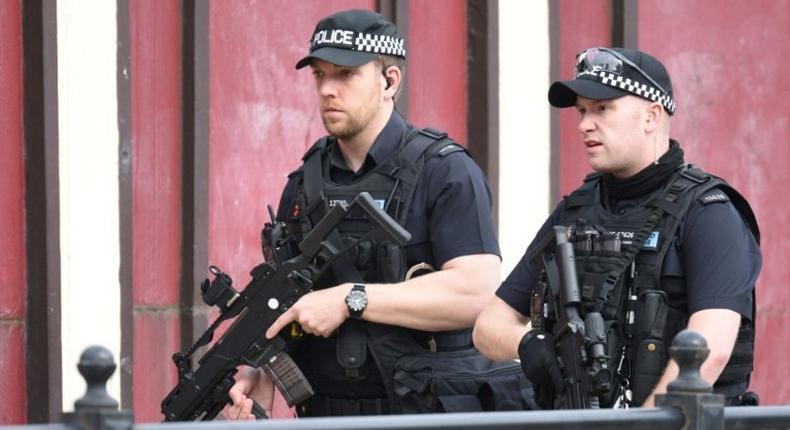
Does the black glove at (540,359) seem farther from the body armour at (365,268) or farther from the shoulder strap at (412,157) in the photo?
the shoulder strap at (412,157)

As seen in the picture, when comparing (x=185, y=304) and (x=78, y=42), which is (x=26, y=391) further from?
(x=78, y=42)

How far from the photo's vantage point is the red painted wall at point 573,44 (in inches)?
340

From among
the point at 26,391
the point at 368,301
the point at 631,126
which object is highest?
the point at 631,126

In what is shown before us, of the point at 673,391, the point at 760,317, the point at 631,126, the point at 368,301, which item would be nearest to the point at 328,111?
the point at 368,301

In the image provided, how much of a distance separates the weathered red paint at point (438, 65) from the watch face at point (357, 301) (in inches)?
115

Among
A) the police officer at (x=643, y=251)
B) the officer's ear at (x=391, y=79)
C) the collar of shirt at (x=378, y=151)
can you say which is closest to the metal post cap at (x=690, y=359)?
the police officer at (x=643, y=251)

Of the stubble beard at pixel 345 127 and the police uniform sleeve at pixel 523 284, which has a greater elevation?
the stubble beard at pixel 345 127

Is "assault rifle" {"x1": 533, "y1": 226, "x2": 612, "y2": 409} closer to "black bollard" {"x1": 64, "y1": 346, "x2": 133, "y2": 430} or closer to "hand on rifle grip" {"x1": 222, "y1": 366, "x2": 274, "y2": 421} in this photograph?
"hand on rifle grip" {"x1": 222, "y1": 366, "x2": 274, "y2": 421}

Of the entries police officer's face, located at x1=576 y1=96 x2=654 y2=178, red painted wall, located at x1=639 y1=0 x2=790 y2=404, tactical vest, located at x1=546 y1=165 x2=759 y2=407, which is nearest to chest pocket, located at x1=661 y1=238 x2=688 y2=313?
tactical vest, located at x1=546 y1=165 x2=759 y2=407

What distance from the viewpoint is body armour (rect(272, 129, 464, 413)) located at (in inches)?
208

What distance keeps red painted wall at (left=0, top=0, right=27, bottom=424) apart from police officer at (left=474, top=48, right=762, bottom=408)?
231 cm

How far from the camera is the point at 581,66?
5.07 meters

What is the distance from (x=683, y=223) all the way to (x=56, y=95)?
111 inches

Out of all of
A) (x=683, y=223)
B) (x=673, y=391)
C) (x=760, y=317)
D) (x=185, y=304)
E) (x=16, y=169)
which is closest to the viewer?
(x=673, y=391)
